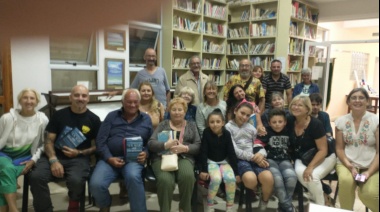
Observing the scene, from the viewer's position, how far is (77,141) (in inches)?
85.6

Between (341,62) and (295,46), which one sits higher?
(295,46)

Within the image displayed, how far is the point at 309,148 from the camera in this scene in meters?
2.24

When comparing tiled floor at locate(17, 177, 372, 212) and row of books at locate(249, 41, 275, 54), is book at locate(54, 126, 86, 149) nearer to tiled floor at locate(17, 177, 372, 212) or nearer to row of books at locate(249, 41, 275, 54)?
tiled floor at locate(17, 177, 372, 212)

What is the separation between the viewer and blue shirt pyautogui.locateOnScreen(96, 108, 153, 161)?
2166 mm

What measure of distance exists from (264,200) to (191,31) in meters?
3.21

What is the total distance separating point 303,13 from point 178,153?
4.04m

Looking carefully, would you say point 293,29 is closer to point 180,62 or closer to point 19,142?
point 180,62

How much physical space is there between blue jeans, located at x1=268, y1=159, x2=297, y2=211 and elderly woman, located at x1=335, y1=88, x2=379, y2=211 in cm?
32

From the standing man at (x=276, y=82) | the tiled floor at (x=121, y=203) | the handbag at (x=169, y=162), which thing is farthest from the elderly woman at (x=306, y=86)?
the handbag at (x=169, y=162)

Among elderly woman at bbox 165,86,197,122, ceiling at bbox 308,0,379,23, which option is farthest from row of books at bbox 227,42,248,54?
elderly woman at bbox 165,86,197,122

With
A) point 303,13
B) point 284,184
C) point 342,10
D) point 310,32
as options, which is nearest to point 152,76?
point 284,184

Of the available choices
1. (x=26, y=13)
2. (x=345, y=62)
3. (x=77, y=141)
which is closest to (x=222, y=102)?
(x=77, y=141)

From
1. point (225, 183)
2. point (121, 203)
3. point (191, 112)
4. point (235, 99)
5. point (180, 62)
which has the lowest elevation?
point (121, 203)

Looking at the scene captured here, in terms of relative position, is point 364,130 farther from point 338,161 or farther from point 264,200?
point 264,200
